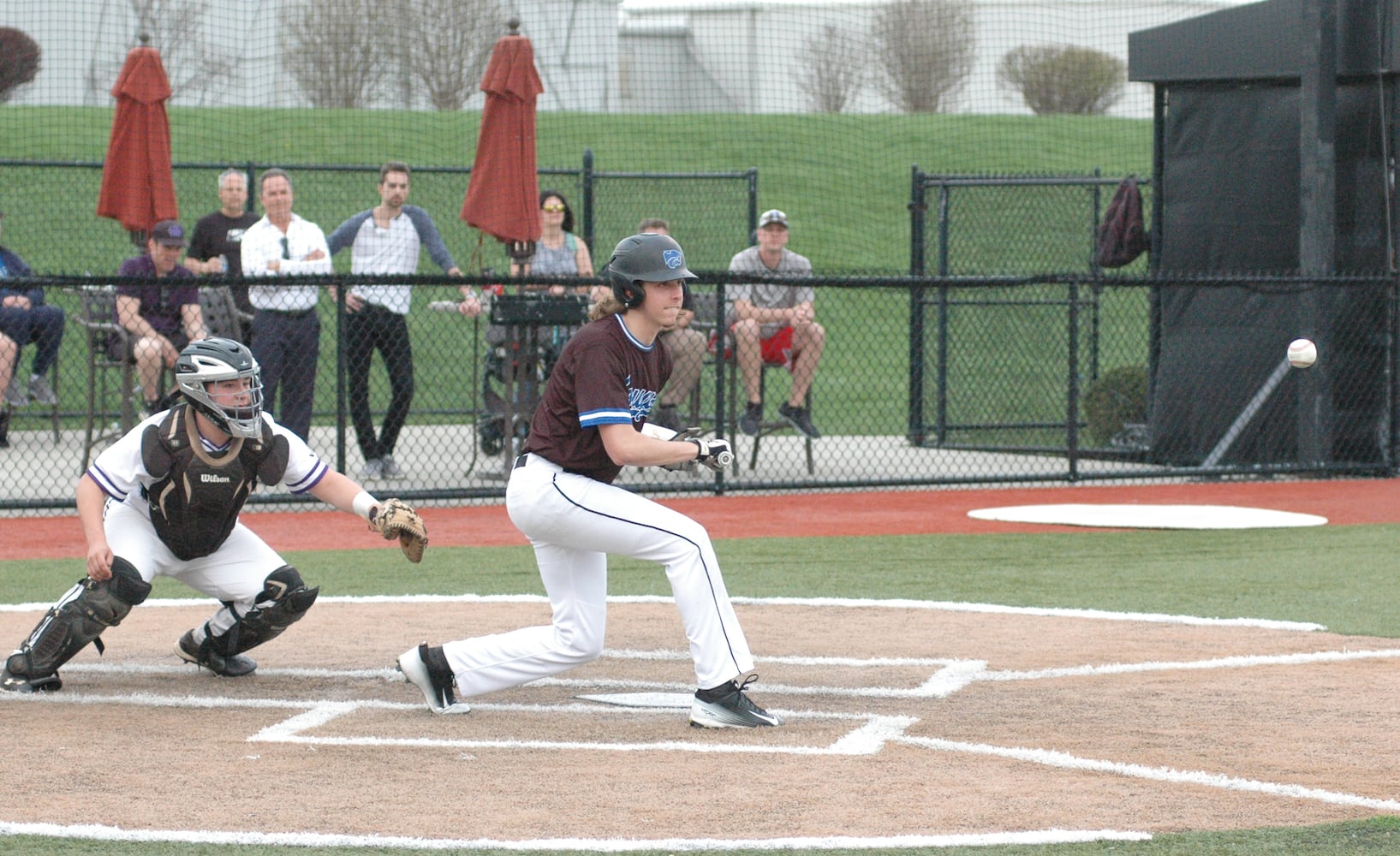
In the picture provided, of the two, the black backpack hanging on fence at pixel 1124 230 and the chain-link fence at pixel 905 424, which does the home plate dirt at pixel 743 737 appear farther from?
the black backpack hanging on fence at pixel 1124 230

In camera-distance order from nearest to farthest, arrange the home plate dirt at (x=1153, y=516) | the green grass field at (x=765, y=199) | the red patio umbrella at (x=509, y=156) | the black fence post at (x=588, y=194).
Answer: the home plate dirt at (x=1153, y=516)
the red patio umbrella at (x=509, y=156)
the black fence post at (x=588, y=194)
the green grass field at (x=765, y=199)

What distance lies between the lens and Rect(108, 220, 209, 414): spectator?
38.0 ft

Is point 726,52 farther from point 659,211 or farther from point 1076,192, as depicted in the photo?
point 1076,192

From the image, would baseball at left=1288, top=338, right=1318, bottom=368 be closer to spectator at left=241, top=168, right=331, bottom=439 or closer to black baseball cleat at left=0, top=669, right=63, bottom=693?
spectator at left=241, top=168, right=331, bottom=439

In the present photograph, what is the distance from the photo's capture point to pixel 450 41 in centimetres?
2244

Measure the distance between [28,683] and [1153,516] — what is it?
690 centimetres

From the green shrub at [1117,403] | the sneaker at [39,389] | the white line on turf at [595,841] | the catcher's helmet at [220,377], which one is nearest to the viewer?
the white line on turf at [595,841]

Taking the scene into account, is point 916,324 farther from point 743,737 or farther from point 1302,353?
point 743,737

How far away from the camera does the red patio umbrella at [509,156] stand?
38.8ft

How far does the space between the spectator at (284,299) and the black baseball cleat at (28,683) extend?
18.0 ft

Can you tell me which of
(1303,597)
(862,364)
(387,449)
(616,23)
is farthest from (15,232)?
(1303,597)

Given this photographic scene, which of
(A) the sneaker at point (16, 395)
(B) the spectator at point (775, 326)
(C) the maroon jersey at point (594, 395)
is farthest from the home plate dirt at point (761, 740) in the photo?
(A) the sneaker at point (16, 395)

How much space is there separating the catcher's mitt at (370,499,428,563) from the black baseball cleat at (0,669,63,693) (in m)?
1.33

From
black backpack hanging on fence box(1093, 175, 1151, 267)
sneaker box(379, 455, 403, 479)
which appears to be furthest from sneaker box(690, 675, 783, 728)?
black backpack hanging on fence box(1093, 175, 1151, 267)
